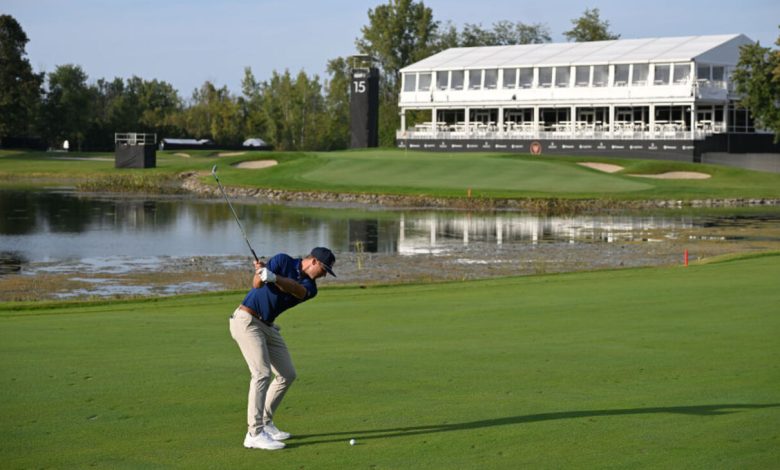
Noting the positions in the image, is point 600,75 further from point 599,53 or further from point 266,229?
point 266,229

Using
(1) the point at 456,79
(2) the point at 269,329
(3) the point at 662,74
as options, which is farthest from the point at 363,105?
(2) the point at 269,329

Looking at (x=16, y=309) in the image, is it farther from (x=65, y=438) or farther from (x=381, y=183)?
(x=381, y=183)

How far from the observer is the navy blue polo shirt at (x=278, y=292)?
10.5 metres

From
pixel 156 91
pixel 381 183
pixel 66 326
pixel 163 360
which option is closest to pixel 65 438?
pixel 163 360

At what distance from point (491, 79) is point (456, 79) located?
4.50 meters

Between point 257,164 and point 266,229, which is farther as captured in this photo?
point 257,164

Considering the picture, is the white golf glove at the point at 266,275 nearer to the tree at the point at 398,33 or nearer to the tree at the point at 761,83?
the tree at the point at 761,83

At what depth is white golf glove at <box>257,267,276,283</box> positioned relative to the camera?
10.1 meters

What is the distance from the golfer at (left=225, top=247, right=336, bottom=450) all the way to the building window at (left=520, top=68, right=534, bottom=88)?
9603cm

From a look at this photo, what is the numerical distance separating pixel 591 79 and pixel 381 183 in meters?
35.4

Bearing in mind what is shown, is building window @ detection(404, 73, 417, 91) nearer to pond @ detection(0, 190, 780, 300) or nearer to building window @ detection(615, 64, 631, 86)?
building window @ detection(615, 64, 631, 86)

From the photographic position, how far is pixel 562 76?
341 ft

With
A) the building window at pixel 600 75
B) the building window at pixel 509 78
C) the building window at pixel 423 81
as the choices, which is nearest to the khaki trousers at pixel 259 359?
the building window at pixel 600 75

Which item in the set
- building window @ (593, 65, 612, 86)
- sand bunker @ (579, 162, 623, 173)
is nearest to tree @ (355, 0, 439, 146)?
building window @ (593, 65, 612, 86)
